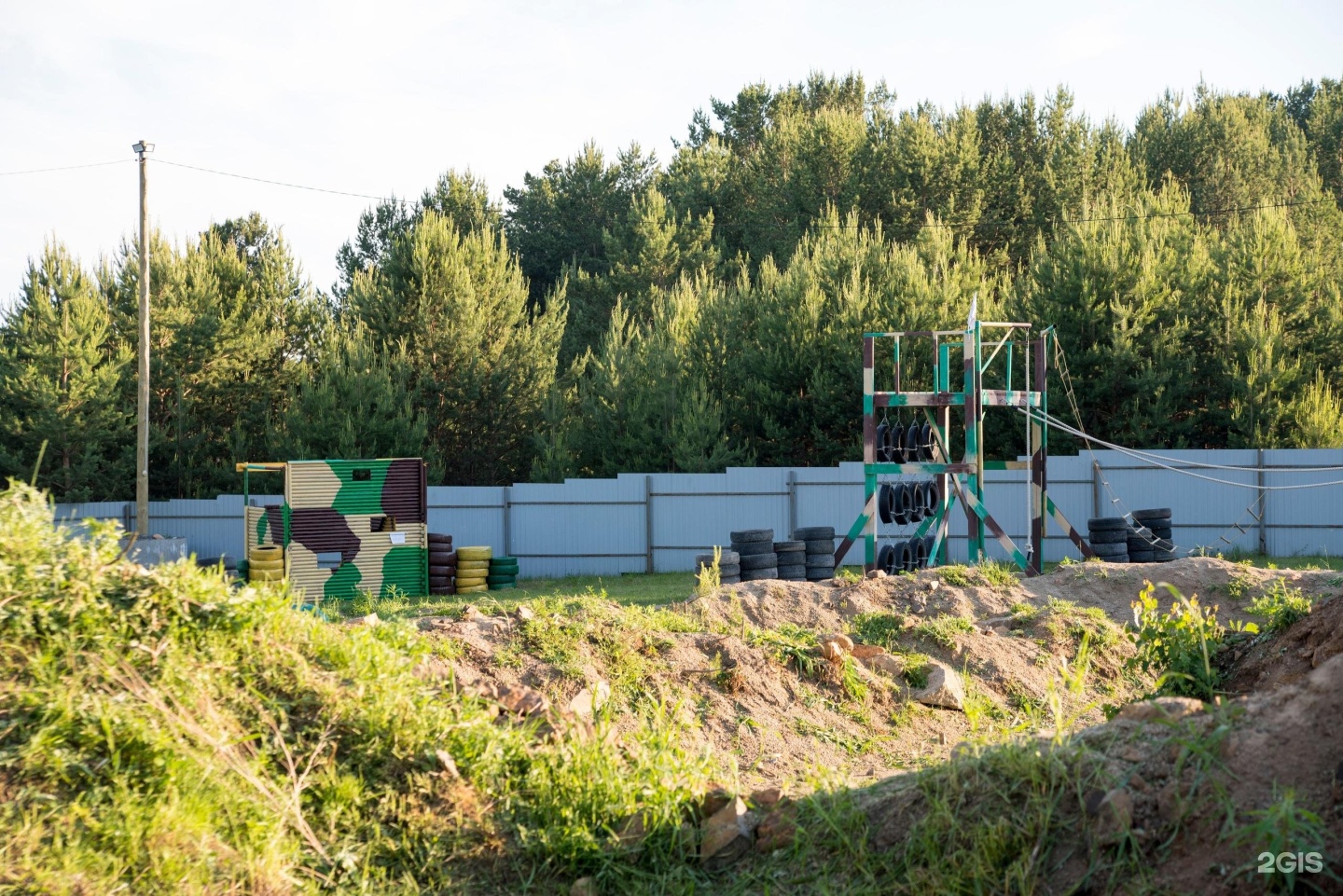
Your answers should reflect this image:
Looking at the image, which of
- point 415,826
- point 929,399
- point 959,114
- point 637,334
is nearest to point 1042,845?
point 415,826

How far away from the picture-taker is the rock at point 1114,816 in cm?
391

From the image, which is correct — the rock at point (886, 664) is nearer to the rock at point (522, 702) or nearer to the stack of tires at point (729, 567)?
the rock at point (522, 702)

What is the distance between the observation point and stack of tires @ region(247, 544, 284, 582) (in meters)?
18.1

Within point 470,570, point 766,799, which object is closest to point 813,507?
point 470,570

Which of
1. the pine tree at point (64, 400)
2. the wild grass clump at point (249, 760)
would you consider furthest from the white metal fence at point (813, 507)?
the wild grass clump at point (249, 760)

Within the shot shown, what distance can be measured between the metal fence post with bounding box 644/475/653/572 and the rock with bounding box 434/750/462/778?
58.0 ft

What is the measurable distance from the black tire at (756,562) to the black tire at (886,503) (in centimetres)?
171

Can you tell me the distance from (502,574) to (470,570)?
779 mm

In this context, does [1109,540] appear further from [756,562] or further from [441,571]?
[441,571]

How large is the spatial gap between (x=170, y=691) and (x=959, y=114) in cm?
3751

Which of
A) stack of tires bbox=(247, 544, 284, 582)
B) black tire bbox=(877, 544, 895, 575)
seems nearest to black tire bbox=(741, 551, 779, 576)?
black tire bbox=(877, 544, 895, 575)

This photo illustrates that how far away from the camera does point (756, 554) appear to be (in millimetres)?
16562

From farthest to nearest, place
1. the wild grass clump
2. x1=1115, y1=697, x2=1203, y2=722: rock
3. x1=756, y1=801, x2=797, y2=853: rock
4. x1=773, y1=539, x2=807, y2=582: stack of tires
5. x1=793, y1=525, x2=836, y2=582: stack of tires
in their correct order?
x1=793, y1=525, x2=836, y2=582: stack of tires
x1=773, y1=539, x2=807, y2=582: stack of tires
x1=756, y1=801, x2=797, y2=853: rock
x1=1115, y1=697, x2=1203, y2=722: rock
the wild grass clump

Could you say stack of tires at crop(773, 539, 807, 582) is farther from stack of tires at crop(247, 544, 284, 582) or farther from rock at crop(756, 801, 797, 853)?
rock at crop(756, 801, 797, 853)
